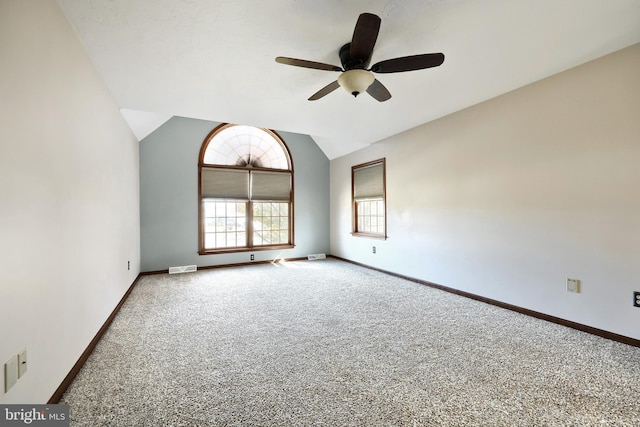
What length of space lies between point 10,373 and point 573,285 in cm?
394

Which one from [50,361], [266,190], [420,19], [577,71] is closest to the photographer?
[50,361]

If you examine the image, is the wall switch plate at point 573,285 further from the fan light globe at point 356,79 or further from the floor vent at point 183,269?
the floor vent at point 183,269

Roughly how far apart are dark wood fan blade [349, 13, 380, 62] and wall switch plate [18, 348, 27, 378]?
7.90ft

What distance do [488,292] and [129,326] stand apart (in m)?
3.90

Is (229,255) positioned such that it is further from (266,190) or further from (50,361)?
(50,361)

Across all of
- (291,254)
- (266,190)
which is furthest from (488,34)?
(291,254)

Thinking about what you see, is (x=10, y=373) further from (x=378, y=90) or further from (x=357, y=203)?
(x=357, y=203)

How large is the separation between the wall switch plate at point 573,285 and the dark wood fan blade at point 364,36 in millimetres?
2734

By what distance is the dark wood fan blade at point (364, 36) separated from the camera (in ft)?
5.09

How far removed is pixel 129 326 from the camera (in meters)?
2.56

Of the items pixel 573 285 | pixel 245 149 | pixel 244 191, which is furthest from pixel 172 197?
pixel 573 285

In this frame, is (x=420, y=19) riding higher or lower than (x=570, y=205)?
higher

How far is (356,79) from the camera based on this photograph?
209cm

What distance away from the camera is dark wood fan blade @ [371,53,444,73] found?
186 cm
